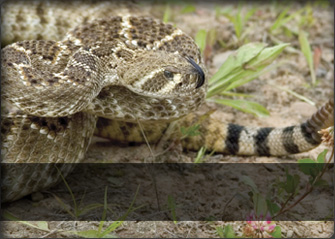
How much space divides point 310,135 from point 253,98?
101cm

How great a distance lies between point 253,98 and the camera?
4.45m

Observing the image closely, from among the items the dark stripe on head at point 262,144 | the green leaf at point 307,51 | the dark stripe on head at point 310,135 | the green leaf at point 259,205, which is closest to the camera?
the green leaf at point 259,205

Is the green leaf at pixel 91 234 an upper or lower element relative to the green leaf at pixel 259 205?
lower

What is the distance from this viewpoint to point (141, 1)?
5434mm

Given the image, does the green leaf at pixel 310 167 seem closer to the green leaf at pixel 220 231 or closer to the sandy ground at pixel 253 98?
the sandy ground at pixel 253 98

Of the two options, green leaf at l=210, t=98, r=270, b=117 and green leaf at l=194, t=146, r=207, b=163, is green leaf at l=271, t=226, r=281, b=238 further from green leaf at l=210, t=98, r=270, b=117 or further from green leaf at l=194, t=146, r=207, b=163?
green leaf at l=210, t=98, r=270, b=117

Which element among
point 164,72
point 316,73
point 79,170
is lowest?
point 79,170

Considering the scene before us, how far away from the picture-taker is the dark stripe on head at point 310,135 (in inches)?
136

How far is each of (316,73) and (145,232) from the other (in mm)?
2934

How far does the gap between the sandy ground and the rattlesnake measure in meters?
0.28

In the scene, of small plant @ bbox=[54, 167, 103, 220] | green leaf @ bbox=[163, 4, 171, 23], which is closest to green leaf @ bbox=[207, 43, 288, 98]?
green leaf @ bbox=[163, 4, 171, 23]

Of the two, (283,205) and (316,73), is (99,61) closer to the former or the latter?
(283,205)

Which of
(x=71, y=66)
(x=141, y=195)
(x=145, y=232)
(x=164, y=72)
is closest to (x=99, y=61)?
(x=71, y=66)

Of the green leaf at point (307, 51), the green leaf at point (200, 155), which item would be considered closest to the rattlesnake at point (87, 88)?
the green leaf at point (200, 155)
